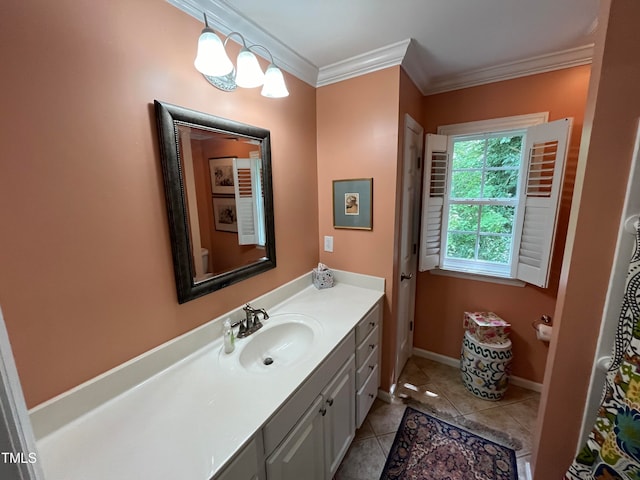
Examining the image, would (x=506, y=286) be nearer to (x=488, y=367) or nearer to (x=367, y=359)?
(x=488, y=367)

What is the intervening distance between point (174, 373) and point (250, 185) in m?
0.94

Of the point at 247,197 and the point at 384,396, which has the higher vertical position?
the point at 247,197

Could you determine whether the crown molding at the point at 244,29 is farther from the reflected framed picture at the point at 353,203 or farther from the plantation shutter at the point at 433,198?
the plantation shutter at the point at 433,198

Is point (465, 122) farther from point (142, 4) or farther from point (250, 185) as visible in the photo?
point (142, 4)

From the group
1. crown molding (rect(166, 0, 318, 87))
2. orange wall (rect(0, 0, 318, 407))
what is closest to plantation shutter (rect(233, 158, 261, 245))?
orange wall (rect(0, 0, 318, 407))

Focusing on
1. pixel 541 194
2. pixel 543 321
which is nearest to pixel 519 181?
pixel 541 194

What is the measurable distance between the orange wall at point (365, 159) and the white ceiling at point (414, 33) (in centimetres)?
12

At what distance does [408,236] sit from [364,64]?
1222mm

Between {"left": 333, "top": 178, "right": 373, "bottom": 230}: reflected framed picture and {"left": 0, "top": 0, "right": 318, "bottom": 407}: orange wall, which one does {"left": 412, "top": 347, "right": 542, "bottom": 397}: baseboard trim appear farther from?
{"left": 0, "top": 0, "right": 318, "bottom": 407}: orange wall

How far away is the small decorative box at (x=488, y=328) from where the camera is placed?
6.17ft

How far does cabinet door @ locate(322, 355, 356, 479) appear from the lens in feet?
3.96

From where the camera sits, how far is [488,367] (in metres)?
Result: 1.86

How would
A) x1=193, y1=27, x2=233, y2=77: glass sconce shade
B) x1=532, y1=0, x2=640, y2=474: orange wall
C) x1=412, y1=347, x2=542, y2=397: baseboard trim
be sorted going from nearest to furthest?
→ x1=532, y1=0, x2=640, y2=474: orange wall → x1=193, y1=27, x2=233, y2=77: glass sconce shade → x1=412, y1=347, x2=542, y2=397: baseboard trim

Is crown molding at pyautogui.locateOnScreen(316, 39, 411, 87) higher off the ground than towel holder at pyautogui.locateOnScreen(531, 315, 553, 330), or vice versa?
crown molding at pyautogui.locateOnScreen(316, 39, 411, 87)
